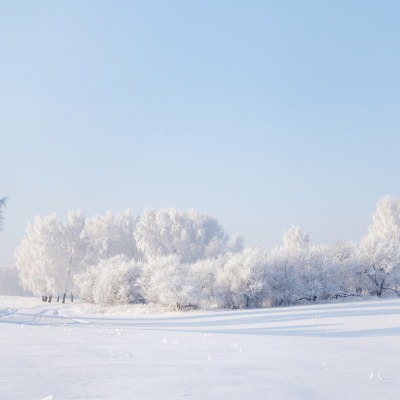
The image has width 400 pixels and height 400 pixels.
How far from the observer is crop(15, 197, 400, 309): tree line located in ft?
144

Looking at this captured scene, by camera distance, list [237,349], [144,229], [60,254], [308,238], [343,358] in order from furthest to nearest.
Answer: [308,238] < [144,229] < [60,254] < [237,349] < [343,358]

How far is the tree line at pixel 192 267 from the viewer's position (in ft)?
144

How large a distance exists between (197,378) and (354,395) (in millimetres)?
1899

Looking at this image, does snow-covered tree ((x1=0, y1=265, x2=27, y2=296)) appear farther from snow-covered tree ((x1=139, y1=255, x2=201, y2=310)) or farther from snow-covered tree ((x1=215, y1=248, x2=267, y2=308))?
snow-covered tree ((x1=215, y1=248, x2=267, y2=308))

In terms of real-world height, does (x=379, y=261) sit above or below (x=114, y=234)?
below

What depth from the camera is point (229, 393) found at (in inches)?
210

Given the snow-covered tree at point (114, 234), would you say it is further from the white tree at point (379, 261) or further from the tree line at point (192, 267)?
the white tree at point (379, 261)

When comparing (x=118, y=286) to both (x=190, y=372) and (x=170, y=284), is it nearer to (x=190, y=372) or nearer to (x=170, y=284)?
(x=170, y=284)

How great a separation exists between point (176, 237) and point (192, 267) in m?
16.7

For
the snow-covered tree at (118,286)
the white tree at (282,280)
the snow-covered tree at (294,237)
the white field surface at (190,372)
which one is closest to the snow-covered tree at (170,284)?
the snow-covered tree at (118,286)

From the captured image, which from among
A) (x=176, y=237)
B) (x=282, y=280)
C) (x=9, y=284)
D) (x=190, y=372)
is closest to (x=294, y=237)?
(x=176, y=237)

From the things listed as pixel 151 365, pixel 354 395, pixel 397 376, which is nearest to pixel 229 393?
pixel 354 395

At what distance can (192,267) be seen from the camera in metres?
47.0

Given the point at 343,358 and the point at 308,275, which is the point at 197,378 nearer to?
the point at 343,358
